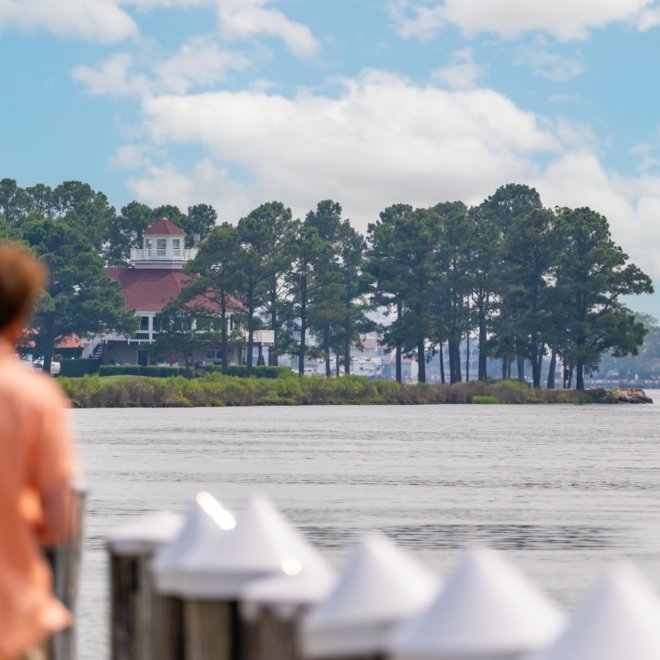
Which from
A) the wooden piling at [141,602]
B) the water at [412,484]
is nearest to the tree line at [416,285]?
the water at [412,484]

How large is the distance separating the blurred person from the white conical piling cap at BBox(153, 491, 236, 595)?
95 centimetres

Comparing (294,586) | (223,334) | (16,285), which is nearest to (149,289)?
(223,334)

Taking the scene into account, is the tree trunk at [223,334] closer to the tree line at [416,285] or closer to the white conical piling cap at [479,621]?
the tree line at [416,285]

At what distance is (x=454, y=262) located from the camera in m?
147

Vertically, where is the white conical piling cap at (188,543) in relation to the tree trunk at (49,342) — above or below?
below

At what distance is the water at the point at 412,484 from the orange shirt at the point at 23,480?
1030 cm

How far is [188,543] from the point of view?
5.92 meters

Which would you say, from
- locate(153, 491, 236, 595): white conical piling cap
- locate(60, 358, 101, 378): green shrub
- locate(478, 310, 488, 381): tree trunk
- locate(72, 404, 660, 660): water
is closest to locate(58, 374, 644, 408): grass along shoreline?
locate(478, 310, 488, 381): tree trunk

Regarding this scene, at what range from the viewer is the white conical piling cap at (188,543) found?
230 inches

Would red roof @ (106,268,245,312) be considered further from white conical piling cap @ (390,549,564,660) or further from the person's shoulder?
white conical piling cap @ (390,549,564,660)

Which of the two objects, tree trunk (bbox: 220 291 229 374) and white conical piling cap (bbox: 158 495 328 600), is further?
tree trunk (bbox: 220 291 229 374)

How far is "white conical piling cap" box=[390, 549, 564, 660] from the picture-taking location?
445 centimetres

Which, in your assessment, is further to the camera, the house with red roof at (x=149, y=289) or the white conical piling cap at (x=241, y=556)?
the house with red roof at (x=149, y=289)

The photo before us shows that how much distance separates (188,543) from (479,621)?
163 cm
